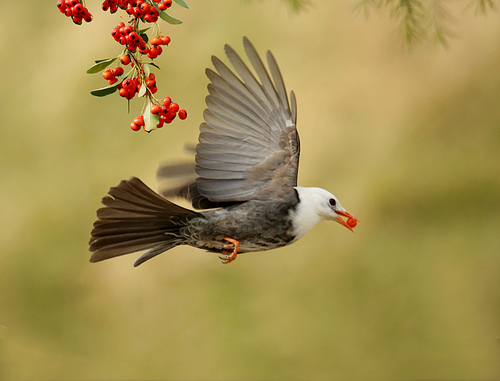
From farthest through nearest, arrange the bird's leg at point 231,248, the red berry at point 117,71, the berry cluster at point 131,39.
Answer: the bird's leg at point 231,248
the red berry at point 117,71
the berry cluster at point 131,39

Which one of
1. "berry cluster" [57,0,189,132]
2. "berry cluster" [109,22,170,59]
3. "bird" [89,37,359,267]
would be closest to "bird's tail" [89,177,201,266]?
"bird" [89,37,359,267]

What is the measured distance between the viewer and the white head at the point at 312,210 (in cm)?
121

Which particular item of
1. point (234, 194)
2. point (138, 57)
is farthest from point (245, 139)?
point (138, 57)

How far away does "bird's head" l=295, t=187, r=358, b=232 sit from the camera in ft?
4.05

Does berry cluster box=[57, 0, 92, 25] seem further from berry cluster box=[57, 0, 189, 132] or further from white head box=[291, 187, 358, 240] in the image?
white head box=[291, 187, 358, 240]

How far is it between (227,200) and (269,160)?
159 millimetres

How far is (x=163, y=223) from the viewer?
49.0 inches

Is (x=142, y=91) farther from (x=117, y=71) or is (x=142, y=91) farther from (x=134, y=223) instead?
(x=134, y=223)

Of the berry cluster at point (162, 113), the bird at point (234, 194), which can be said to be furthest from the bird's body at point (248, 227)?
the berry cluster at point (162, 113)

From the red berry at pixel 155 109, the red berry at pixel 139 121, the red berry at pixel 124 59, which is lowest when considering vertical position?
the red berry at pixel 139 121

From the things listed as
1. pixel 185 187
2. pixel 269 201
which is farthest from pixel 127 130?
pixel 269 201

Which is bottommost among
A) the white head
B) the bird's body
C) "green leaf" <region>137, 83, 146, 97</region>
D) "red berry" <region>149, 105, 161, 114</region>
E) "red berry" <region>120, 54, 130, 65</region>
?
the bird's body

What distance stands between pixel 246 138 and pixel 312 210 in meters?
0.25

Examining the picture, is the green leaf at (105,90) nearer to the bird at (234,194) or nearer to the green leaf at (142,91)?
the green leaf at (142,91)
